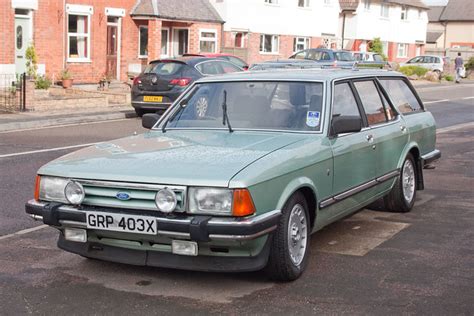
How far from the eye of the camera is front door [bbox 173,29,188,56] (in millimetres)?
34281

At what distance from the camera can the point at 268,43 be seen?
40406 millimetres

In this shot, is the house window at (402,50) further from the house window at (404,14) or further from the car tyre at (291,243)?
the car tyre at (291,243)

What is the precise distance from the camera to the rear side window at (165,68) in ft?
63.2

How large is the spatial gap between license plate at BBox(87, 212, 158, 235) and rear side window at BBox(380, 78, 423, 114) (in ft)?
12.8

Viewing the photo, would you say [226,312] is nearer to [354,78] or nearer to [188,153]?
[188,153]

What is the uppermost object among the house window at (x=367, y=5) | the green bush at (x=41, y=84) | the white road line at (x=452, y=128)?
the house window at (x=367, y=5)

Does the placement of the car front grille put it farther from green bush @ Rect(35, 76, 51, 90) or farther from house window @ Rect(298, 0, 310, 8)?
house window @ Rect(298, 0, 310, 8)

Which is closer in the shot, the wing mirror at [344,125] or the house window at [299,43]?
the wing mirror at [344,125]

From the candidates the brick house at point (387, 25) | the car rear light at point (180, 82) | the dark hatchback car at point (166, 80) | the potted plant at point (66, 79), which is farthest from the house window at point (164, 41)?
the brick house at point (387, 25)

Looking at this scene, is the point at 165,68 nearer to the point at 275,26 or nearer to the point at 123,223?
the point at 123,223

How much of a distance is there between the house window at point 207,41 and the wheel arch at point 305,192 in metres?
29.0

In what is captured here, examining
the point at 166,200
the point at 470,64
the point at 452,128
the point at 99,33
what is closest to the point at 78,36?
the point at 99,33

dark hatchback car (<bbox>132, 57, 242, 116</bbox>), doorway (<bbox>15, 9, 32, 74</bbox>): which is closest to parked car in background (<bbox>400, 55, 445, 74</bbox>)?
doorway (<bbox>15, 9, 32, 74</bbox>)

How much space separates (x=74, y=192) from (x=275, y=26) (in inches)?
1407
